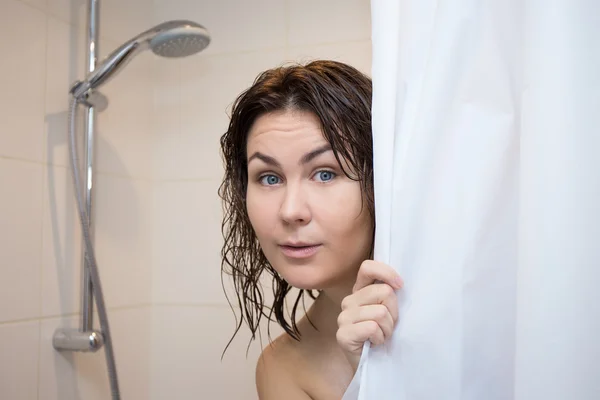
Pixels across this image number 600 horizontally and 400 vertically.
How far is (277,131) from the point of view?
0.80 metres

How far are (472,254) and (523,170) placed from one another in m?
0.09

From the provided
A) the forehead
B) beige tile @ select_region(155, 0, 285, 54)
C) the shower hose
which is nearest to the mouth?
the forehead

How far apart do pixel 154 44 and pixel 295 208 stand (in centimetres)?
59

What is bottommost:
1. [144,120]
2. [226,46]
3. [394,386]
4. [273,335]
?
[273,335]

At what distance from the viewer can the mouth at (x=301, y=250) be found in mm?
751

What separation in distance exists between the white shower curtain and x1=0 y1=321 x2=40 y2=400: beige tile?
735 mm

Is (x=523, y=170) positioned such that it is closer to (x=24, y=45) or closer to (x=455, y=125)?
(x=455, y=125)

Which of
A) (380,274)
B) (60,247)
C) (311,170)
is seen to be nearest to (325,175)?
(311,170)

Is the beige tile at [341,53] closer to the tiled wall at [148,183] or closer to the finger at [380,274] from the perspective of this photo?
the tiled wall at [148,183]

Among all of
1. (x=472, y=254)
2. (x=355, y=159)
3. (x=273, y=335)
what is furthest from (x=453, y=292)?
(x=273, y=335)

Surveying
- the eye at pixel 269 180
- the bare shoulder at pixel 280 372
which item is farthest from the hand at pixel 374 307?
the bare shoulder at pixel 280 372

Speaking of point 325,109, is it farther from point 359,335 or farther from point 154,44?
point 154,44

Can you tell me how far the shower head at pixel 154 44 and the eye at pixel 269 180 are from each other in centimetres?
44

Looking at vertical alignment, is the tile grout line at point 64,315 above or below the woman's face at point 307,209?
below
